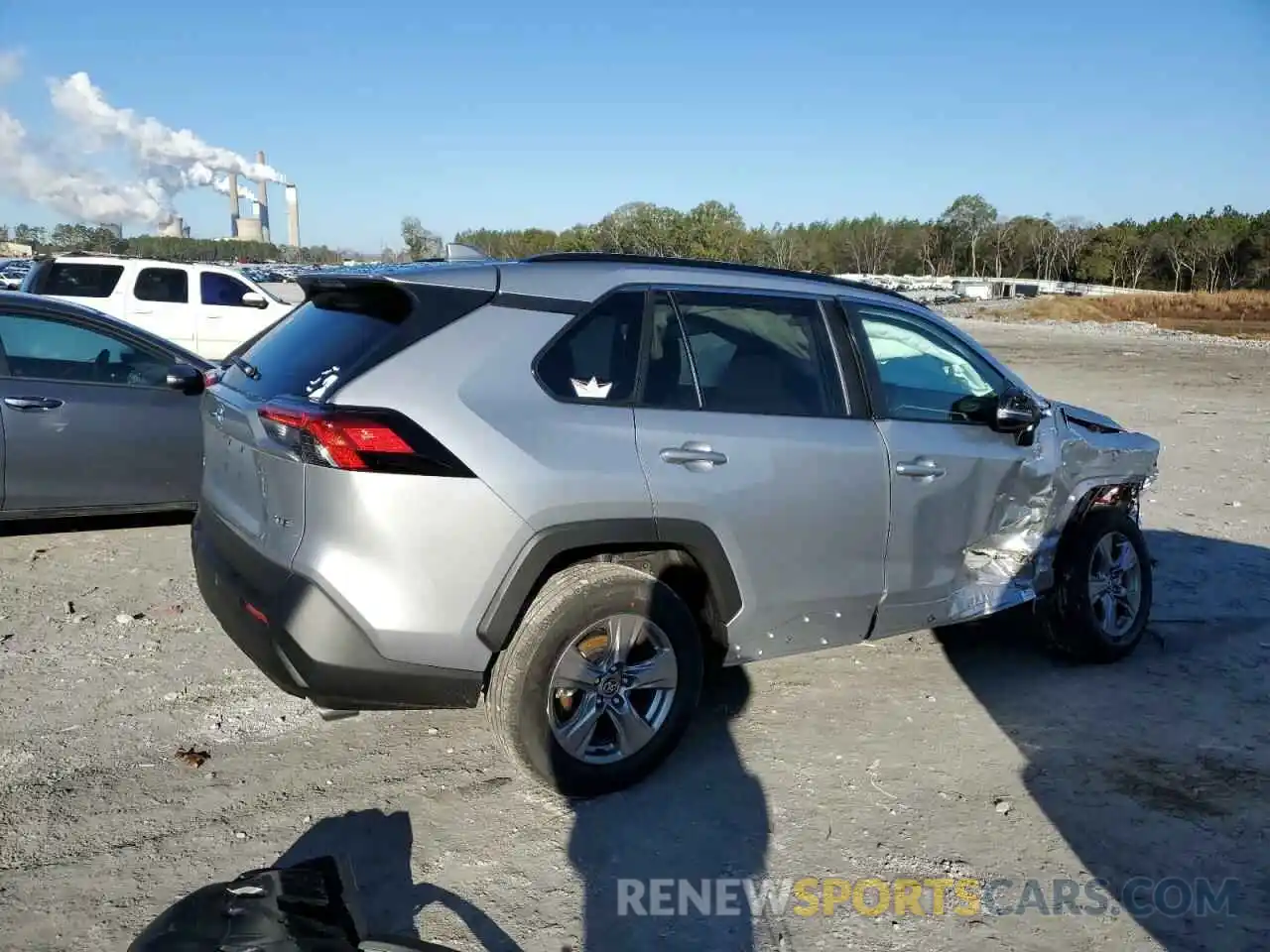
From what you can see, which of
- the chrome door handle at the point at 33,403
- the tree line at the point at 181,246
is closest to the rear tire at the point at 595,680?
the chrome door handle at the point at 33,403

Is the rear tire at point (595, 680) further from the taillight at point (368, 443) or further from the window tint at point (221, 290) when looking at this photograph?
the window tint at point (221, 290)

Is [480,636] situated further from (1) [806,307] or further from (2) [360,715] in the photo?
(1) [806,307]

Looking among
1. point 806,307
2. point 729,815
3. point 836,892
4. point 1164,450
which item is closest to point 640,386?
point 806,307

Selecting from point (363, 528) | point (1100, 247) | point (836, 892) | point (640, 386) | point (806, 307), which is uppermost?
point (1100, 247)

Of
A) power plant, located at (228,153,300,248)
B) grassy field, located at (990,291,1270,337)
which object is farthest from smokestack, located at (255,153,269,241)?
grassy field, located at (990,291,1270,337)

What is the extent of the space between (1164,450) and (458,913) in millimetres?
10672

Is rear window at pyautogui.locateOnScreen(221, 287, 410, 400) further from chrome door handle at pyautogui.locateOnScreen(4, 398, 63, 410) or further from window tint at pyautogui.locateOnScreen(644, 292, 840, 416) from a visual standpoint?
chrome door handle at pyautogui.locateOnScreen(4, 398, 63, 410)

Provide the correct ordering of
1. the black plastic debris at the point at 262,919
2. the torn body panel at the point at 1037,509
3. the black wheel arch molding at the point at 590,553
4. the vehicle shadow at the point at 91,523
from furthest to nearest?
the vehicle shadow at the point at 91,523 < the torn body panel at the point at 1037,509 < the black wheel arch molding at the point at 590,553 < the black plastic debris at the point at 262,919

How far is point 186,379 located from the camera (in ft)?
20.2

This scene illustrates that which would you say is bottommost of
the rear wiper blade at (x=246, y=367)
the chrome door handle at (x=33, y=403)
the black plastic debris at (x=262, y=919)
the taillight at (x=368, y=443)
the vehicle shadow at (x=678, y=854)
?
the vehicle shadow at (x=678, y=854)

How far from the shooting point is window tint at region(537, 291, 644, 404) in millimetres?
3322

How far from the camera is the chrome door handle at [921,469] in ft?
13.1

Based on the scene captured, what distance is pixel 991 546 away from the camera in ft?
14.9

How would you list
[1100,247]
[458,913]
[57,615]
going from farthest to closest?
1. [1100,247]
2. [57,615]
3. [458,913]
